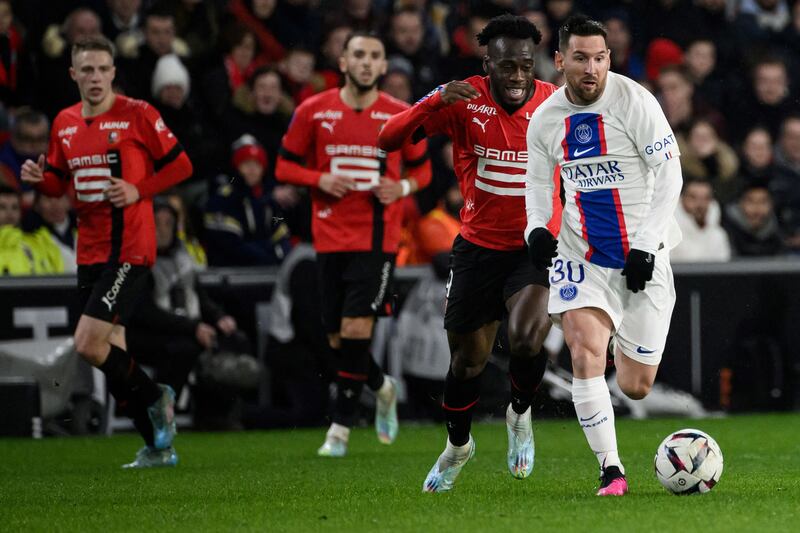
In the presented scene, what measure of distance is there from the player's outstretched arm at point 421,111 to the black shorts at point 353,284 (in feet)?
9.48

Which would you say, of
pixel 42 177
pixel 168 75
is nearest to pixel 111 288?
pixel 42 177

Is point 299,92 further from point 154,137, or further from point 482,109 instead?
point 482,109

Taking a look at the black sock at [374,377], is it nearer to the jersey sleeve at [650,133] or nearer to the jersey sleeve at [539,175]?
the jersey sleeve at [539,175]

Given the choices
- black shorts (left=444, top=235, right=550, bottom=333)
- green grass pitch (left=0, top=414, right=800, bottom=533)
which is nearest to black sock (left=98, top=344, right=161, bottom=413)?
green grass pitch (left=0, top=414, right=800, bottom=533)

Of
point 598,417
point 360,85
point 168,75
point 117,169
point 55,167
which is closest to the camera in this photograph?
point 598,417

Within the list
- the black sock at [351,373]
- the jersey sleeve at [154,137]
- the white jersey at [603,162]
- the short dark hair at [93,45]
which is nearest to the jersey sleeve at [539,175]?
the white jersey at [603,162]

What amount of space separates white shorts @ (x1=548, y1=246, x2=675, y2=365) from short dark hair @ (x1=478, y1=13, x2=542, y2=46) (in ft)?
4.19

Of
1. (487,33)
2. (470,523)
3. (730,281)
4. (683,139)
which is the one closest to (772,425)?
(730,281)

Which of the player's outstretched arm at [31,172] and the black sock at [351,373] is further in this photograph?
the black sock at [351,373]

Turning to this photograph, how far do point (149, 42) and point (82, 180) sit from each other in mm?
4435

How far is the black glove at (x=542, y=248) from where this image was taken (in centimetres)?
Result: 698

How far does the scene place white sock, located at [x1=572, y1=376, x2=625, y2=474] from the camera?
6.87m

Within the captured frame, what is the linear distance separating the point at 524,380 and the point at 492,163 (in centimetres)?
119

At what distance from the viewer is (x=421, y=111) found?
7.60 m
